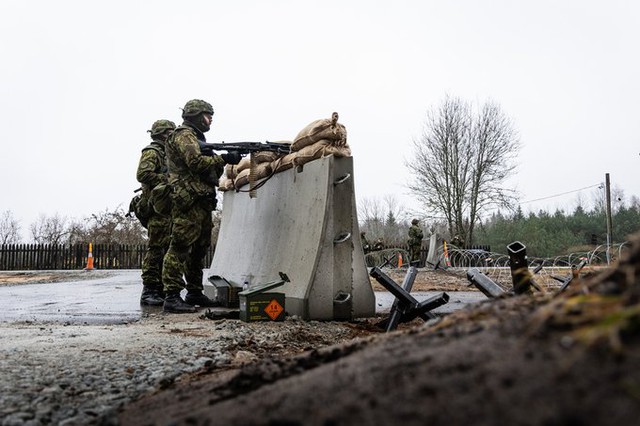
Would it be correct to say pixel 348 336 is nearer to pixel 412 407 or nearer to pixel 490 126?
pixel 412 407

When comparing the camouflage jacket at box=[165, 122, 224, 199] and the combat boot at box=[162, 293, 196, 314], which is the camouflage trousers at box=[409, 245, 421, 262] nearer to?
the camouflage jacket at box=[165, 122, 224, 199]

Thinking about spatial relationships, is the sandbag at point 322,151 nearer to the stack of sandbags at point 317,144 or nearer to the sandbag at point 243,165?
the stack of sandbags at point 317,144

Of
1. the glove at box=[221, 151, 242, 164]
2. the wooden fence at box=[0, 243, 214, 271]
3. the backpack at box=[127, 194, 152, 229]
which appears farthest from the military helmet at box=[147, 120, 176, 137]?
the wooden fence at box=[0, 243, 214, 271]

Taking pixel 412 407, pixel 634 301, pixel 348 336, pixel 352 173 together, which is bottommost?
pixel 348 336

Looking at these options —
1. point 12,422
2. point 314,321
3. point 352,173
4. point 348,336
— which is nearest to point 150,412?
point 12,422

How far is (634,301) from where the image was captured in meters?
0.93

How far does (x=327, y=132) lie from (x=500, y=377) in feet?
13.1

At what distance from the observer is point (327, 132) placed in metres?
4.74

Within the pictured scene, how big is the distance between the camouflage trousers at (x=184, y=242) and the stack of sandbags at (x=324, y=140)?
161 cm

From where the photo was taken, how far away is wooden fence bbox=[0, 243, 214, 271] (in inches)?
1127

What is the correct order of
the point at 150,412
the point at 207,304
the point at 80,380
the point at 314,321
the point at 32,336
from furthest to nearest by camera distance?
1. the point at 207,304
2. the point at 314,321
3. the point at 32,336
4. the point at 80,380
5. the point at 150,412

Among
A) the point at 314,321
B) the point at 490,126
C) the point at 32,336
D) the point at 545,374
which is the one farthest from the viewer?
the point at 490,126

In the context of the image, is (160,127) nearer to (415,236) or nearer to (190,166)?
(190,166)

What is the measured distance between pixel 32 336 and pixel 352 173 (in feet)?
9.25
